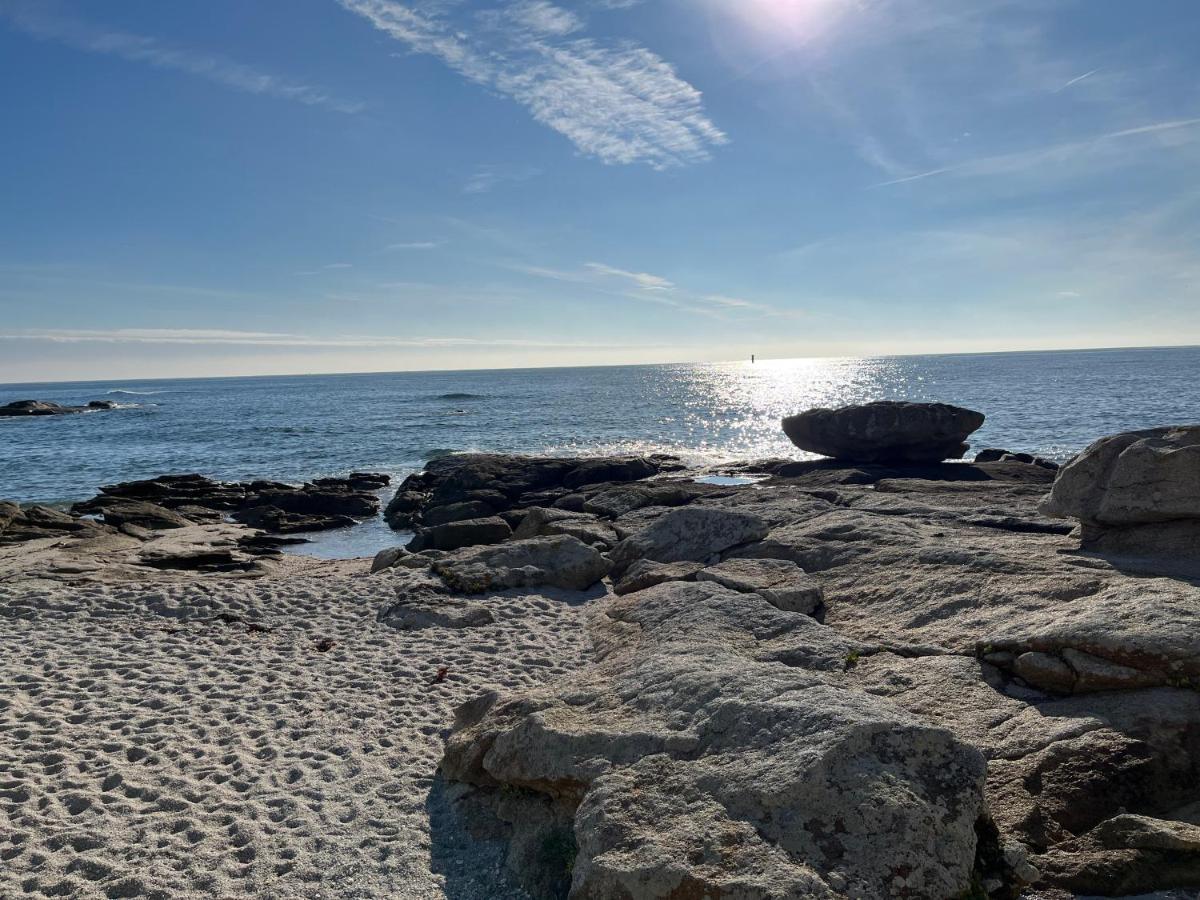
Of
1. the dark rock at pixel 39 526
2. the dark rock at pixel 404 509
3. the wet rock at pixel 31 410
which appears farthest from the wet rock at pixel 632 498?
the wet rock at pixel 31 410

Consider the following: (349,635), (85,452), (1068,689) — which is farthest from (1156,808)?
(85,452)

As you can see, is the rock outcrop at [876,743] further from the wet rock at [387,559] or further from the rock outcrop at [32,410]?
the rock outcrop at [32,410]

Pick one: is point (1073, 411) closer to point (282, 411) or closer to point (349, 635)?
point (349, 635)

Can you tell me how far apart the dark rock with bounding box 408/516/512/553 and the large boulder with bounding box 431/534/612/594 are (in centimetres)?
245

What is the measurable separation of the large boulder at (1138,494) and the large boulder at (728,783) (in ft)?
15.2

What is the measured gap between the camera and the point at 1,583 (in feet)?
41.5

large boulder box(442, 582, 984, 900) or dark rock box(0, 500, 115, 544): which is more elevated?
large boulder box(442, 582, 984, 900)

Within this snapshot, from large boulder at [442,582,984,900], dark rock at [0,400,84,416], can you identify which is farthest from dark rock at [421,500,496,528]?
dark rock at [0,400,84,416]

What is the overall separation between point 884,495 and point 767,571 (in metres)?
6.00

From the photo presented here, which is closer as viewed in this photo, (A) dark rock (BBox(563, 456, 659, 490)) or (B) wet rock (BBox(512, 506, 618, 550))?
(B) wet rock (BBox(512, 506, 618, 550))

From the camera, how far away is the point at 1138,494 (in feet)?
28.9

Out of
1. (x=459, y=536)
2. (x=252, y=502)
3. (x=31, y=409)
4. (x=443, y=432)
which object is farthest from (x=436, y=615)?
(x=31, y=409)

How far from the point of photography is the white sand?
5.57 meters

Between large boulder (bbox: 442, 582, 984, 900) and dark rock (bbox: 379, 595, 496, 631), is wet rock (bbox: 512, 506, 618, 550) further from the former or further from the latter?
large boulder (bbox: 442, 582, 984, 900)
